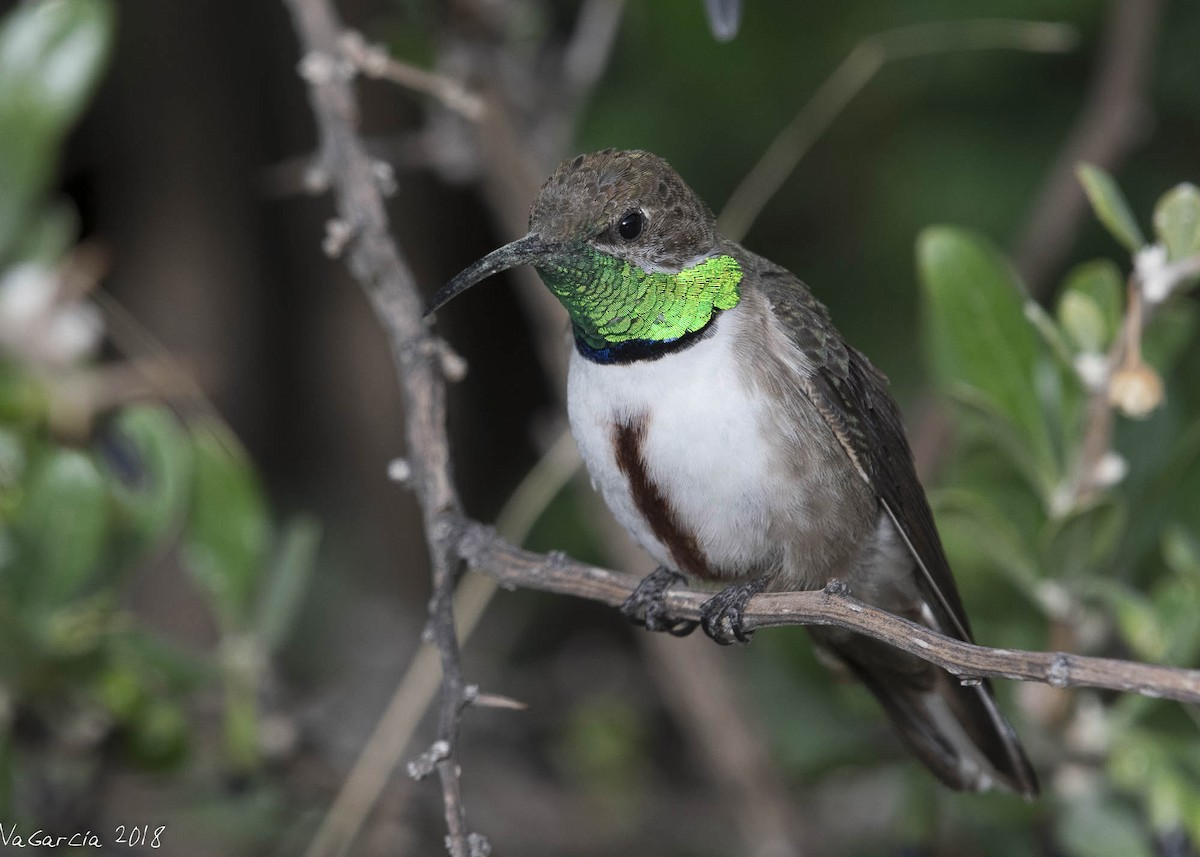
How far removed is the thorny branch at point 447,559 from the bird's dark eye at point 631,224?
1.02 feet

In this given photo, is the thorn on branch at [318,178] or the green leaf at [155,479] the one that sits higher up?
the thorn on branch at [318,178]

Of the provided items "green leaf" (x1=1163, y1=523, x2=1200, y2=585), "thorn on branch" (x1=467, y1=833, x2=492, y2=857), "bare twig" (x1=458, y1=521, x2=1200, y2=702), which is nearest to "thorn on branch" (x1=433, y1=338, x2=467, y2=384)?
"bare twig" (x1=458, y1=521, x2=1200, y2=702)

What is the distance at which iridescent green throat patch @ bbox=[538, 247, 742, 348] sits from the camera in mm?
1957

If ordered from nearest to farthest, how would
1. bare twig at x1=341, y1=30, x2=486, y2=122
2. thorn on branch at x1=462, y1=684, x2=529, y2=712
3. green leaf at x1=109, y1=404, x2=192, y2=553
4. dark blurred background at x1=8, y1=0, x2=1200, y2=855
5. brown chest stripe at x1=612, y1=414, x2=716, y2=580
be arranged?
thorn on branch at x1=462, y1=684, x2=529, y2=712
brown chest stripe at x1=612, y1=414, x2=716, y2=580
bare twig at x1=341, y1=30, x2=486, y2=122
green leaf at x1=109, y1=404, x2=192, y2=553
dark blurred background at x1=8, y1=0, x2=1200, y2=855

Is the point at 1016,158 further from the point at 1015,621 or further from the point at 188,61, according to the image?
the point at 188,61

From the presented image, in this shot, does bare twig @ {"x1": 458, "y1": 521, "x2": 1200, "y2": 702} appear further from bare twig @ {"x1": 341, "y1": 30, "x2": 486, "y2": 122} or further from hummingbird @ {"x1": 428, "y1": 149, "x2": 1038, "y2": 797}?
bare twig @ {"x1": 341, "y1": 30, "x2": 486, "y2": 122}

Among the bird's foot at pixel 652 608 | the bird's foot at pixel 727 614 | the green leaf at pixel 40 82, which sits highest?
the green leaf at pixel 40 82

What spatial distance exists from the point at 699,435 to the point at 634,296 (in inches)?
8.9

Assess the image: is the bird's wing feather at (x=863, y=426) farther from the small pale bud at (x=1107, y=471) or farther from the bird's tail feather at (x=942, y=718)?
the small pale bud at (x=1107, y=471)

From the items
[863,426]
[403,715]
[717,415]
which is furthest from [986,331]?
[403,715]

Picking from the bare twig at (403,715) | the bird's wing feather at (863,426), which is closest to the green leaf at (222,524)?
the bare twig at (403,715)

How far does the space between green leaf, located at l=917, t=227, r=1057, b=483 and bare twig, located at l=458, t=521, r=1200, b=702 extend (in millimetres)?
630

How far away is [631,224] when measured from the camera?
198cm

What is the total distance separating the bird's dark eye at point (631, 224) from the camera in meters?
1.96
